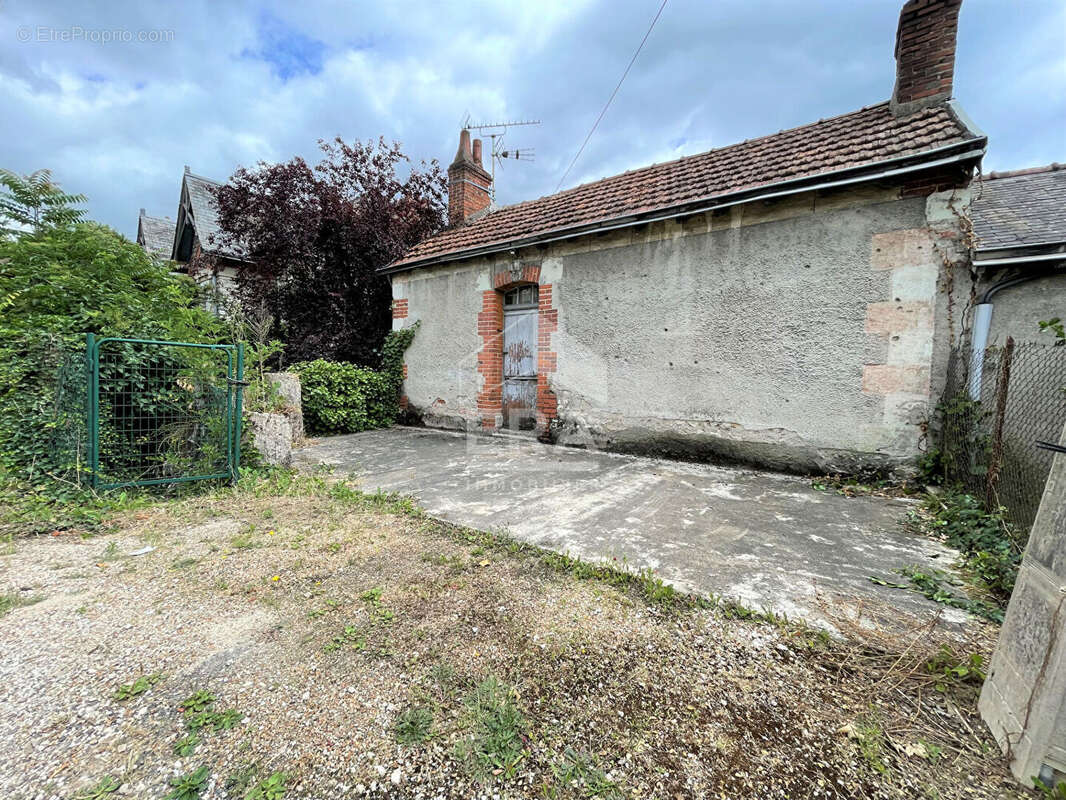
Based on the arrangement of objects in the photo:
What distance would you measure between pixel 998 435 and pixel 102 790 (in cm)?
490

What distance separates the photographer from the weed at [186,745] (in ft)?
4.10

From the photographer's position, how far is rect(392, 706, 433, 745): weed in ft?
4.33

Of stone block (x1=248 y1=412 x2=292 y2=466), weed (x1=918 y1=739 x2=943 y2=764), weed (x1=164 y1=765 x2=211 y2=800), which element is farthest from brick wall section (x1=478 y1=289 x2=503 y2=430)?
weed (x1=918 y1=739 x2=943 y2=764)

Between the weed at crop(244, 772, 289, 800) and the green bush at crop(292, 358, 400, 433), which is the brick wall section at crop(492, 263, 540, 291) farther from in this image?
the weed at crop(244, 772, 289, 800)

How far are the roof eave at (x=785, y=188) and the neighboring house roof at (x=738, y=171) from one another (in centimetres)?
1

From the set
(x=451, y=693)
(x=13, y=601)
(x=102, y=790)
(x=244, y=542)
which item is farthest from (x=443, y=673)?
(x=13, y=601)

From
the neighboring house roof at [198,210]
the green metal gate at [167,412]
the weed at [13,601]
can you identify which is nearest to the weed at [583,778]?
the weed at [13,601]

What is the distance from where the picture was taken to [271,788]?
115 cm

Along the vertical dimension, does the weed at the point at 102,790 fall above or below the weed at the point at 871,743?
below

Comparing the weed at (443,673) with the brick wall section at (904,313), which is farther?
the brick wall section at (904,313)

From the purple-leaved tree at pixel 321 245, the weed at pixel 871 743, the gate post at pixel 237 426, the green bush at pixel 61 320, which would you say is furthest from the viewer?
the purple-leaved tree at pixel 321 245

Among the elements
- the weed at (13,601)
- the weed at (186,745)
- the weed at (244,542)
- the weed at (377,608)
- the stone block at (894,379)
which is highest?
the stone block at (894,379)

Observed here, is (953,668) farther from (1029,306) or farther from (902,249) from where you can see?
(1029,306)

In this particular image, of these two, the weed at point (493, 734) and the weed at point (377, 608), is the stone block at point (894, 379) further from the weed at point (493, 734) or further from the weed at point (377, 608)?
the weed at point (377, 608)
